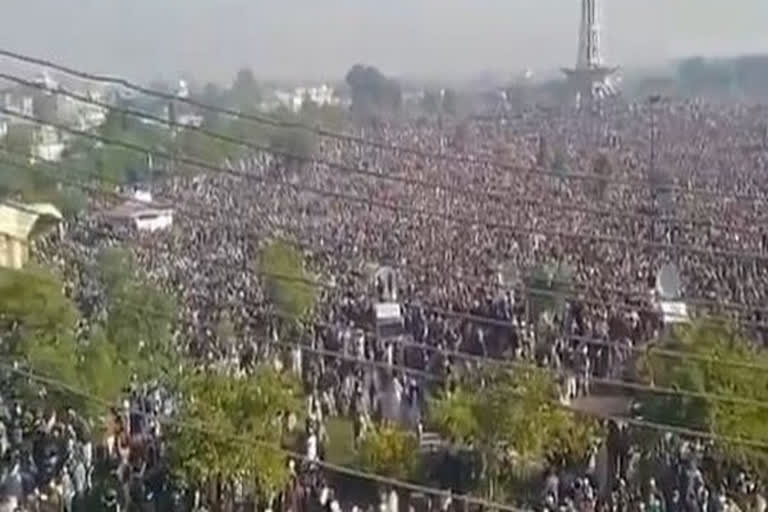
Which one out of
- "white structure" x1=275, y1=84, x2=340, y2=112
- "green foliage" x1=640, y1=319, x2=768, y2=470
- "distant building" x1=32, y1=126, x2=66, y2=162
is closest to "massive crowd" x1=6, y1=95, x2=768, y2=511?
"green foliage" x1=640, y1=319, x2=768, y2=470

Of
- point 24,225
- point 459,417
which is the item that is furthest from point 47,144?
point 459,417

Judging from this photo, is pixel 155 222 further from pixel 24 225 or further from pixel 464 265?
pixel 24 225

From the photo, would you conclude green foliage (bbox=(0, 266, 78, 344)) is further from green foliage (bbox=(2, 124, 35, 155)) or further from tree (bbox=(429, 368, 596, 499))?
green foliage (bbox=(2, 124, 35, 155))

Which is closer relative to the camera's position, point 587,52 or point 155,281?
point 155,281

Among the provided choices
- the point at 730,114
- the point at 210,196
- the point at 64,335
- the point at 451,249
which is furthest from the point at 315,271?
the point at 730,114

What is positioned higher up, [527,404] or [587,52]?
[587,52]

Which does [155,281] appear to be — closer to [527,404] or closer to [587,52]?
[527,404]

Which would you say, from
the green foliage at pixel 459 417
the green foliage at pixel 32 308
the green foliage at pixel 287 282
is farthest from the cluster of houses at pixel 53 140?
the green foliage at pixel 459 417
